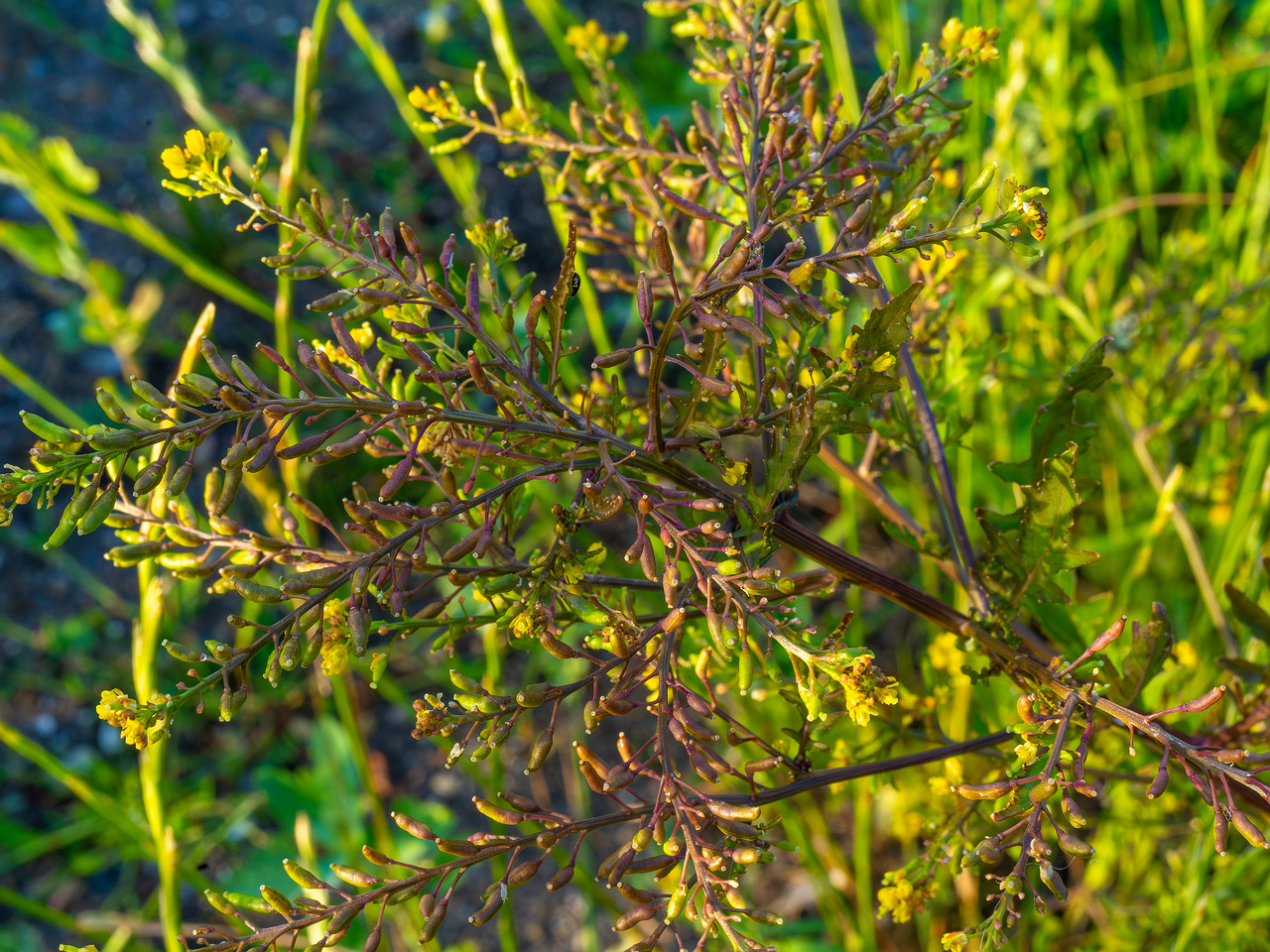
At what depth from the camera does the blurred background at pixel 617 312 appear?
955 millimetres

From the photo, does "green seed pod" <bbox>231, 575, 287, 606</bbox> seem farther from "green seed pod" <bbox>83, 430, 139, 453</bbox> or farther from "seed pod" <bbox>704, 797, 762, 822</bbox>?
"seed pod" <bbox>704, 797, 762, 822</bbox>

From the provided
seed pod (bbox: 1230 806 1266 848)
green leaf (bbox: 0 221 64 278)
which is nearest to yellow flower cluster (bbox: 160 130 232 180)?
seed pod (bbox: 1230 806 1266 848)

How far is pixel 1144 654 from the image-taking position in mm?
533

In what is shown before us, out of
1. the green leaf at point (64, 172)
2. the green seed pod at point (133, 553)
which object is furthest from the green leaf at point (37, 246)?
the green seed pod at point (133, 553)

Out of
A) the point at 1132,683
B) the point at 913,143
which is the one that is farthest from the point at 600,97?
the point at 1132,683

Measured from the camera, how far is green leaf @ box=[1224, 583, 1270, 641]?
608mm

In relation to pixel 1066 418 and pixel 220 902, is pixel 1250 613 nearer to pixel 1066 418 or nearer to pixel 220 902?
pixel 1066 418

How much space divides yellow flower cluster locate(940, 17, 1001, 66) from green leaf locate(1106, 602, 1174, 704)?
0.34 m

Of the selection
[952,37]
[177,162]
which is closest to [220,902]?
[177,162]

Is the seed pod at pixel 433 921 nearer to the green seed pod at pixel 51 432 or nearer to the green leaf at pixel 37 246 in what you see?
the green seed pod at pixel 51 432

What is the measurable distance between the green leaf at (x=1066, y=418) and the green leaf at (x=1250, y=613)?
0.14m

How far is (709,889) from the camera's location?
448 millimetres

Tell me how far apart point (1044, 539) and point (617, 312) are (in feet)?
4.19

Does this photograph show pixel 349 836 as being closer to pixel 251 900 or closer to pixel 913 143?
pixel 251 900
